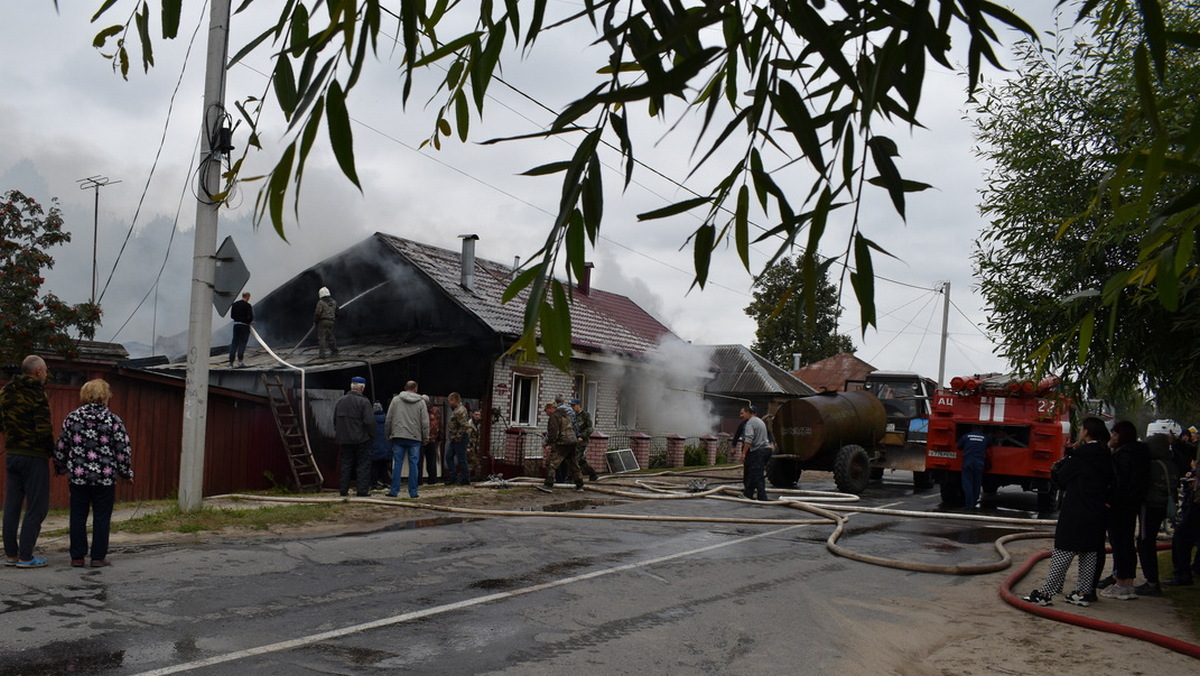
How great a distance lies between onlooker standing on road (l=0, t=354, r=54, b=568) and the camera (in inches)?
311

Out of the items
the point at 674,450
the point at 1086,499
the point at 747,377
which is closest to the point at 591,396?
the point at 674,450

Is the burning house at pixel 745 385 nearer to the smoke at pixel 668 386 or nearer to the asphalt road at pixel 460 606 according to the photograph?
the smoke at pixel 668 386

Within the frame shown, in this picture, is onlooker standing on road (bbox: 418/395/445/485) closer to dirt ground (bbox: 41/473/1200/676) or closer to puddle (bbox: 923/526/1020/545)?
dirt ground (bbox: 41/473/1200/676)

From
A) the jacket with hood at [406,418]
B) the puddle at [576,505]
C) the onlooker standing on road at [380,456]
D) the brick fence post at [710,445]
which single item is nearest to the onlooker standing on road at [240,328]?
the onlooker standing on road at [380,456]

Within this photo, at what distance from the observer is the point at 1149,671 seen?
639 cm

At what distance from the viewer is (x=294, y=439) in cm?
1633

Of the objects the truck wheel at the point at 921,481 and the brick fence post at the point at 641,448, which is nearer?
the truck wheel at the point at 921,481

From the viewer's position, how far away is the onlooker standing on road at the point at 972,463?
1673 centimetres

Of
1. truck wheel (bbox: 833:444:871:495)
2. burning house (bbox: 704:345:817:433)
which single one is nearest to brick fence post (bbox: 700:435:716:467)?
truck wheel (bbox: 833:444:871:495)

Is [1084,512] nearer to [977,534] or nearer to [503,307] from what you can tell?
[977,534]

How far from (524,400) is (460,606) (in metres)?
15.7

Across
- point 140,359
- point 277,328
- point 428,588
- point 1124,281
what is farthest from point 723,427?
point 1124,281

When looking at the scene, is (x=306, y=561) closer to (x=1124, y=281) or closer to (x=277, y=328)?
(x=1124, y=281)

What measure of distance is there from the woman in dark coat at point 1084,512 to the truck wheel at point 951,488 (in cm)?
933
